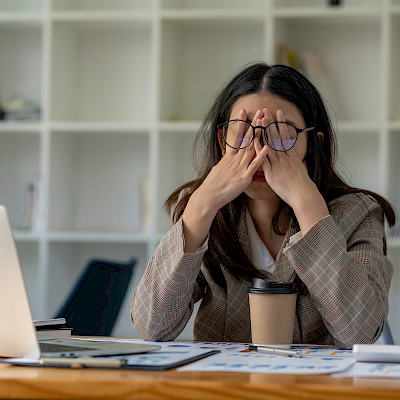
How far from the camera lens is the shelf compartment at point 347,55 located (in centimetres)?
313

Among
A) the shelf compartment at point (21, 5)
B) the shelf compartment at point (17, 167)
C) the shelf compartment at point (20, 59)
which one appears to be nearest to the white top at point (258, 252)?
the shelf compartment at point (17, 167)

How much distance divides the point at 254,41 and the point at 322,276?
2.15 meters

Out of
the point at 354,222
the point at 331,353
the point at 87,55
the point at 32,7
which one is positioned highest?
the point at 32,7

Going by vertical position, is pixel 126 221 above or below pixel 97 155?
below

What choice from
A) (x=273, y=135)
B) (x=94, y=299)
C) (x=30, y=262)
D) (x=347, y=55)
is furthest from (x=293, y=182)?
(x=30, y=262)

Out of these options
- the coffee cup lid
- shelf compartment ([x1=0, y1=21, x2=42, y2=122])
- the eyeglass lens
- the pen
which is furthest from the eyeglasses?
shelf compartment ([x1=0, y1=21, x2=42, y2=122])

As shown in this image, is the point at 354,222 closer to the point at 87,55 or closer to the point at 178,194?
the point at 178,194

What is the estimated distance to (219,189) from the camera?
1.41 meters

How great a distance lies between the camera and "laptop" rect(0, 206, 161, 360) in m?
0.91

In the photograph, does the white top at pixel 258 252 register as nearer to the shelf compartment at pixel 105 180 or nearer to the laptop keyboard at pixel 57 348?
the laptop keyboard at pixel 57 348

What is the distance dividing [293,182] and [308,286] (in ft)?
0.74

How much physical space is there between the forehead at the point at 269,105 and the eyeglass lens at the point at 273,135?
0.14ft

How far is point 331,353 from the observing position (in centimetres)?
107

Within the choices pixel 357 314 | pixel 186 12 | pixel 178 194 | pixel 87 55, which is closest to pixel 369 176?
pixel 186 12
